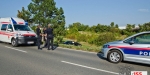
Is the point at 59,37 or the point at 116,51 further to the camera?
the point at 59,37

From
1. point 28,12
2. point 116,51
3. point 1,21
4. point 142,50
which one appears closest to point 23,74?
point 116,51

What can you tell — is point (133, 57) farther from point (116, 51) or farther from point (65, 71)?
point (65, 71)

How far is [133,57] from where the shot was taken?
7320mm

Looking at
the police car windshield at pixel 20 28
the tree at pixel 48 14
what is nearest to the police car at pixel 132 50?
the police car windshield at pixel 20 28

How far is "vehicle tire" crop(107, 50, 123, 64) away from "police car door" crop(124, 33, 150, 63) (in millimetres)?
→ 337

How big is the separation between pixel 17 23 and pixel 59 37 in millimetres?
11843

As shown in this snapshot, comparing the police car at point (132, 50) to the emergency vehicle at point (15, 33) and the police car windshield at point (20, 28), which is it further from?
the police car windshield at point (20, 28)

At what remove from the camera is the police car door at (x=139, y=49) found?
6957 millimetres

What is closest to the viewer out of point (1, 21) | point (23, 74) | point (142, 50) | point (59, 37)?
point (23, 74)

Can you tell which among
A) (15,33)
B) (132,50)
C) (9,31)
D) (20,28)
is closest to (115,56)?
(132,50)

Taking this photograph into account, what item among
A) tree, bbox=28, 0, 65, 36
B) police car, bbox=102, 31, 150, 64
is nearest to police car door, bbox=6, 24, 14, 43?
police car, bbox=102, 31, 150, 64

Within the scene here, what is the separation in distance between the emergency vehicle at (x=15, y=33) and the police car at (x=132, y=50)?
6.98 meters

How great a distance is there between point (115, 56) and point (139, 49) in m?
1.20

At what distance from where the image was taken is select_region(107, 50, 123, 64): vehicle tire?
7709mm
